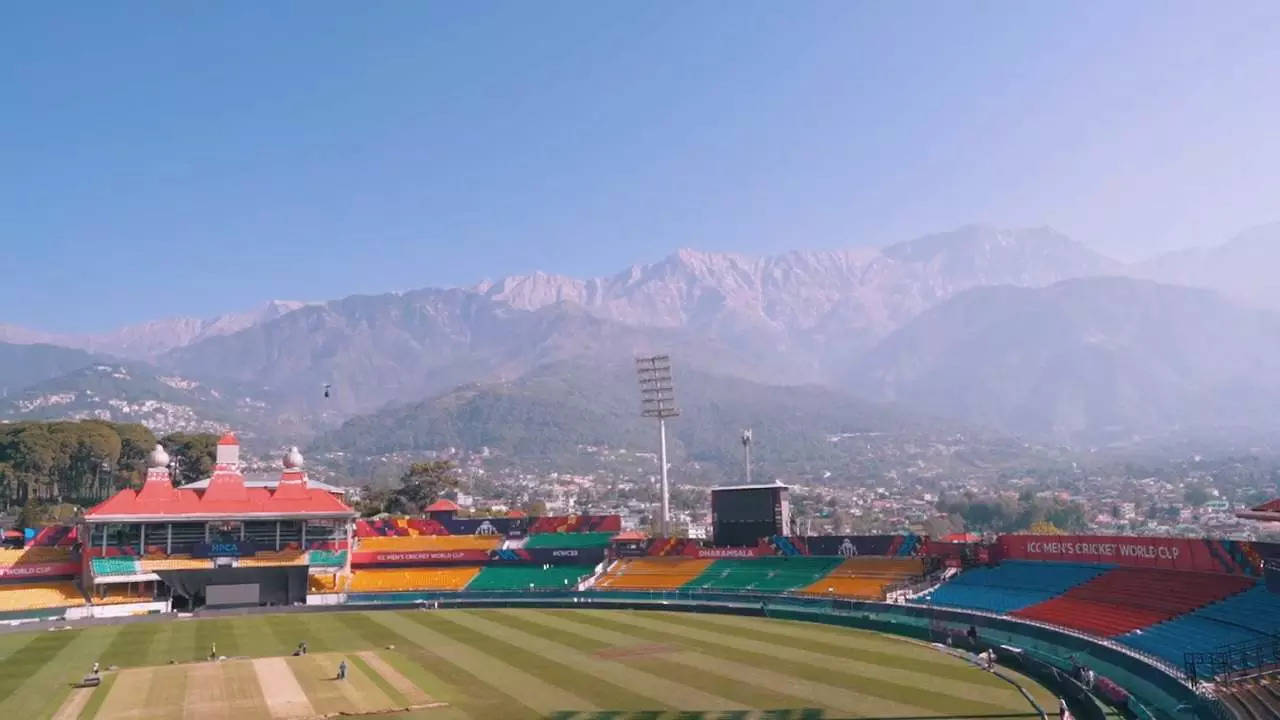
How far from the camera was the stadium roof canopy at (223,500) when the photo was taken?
225 feet

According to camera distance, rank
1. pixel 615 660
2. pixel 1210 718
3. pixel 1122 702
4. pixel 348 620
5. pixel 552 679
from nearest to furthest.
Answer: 1. pixel 1210 718
2. pixel 1122 702
3. pixel 552 679
4. pixel 615 660
5. pixel 348 620

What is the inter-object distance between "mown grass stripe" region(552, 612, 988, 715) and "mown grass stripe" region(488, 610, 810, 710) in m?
0.86

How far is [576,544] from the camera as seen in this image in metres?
78.0

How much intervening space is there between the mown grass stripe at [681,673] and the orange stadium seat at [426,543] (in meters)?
20.9

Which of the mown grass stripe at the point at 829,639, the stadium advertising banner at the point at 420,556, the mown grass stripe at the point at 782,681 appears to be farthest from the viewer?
the stadium advertising banner at the point at 420,556

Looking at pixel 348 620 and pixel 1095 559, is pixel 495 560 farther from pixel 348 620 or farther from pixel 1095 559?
pixel 1095 559

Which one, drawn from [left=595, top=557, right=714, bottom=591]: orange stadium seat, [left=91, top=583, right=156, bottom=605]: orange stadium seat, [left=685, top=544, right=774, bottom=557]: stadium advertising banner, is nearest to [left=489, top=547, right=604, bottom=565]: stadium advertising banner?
[left=595, top=557, right=714, bottom=591]: orange stadium seat

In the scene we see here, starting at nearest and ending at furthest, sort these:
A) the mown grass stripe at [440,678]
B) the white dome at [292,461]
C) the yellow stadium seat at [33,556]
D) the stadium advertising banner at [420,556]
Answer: the mown grass stripe at [440,678] < the yellow stadium seat at [33,556] < the stadium advertising banner at [420,556] < the white dome at [292,461]

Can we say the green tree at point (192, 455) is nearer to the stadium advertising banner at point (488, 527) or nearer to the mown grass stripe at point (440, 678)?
the stadium advertising banner at point (488, 527)

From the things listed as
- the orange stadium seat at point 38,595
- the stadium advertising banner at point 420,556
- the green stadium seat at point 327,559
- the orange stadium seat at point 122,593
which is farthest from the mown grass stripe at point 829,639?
the orange stadium seat at point 38,595

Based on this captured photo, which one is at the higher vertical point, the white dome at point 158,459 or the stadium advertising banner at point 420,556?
the white dome at point 158,459

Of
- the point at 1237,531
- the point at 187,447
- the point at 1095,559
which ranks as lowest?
the point at 1237,531

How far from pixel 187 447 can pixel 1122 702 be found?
116 meters

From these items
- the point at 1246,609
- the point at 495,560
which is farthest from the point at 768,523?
the point at 1246,609
